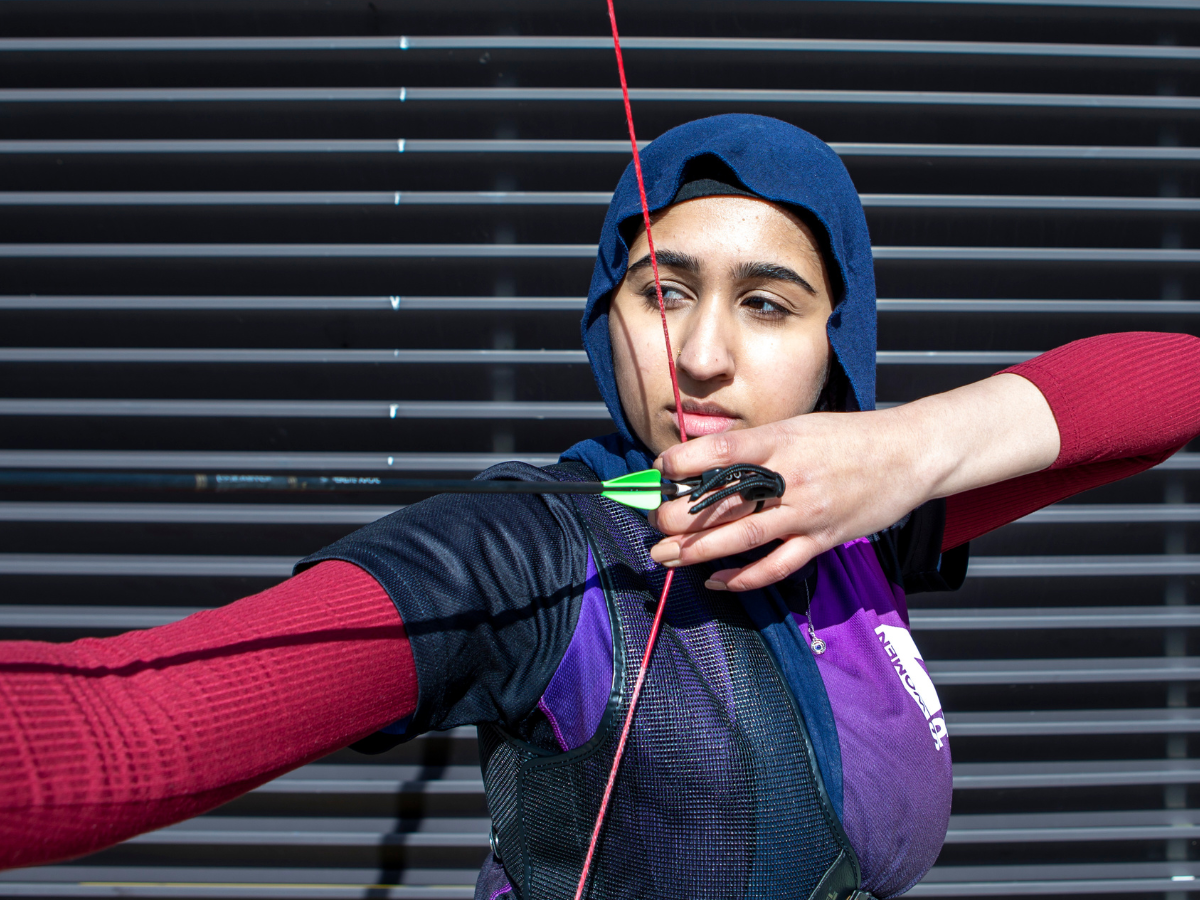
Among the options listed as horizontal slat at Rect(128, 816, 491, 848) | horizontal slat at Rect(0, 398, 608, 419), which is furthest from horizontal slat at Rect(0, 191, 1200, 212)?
horizontal slat at Rect(128, 816, 491, 848)

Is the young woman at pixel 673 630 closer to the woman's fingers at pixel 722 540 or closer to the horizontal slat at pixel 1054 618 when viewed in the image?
the woman's fingers at pixel 722 540

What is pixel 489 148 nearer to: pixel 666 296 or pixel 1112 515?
pixel 666 296

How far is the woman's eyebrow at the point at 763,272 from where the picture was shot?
0.88 m

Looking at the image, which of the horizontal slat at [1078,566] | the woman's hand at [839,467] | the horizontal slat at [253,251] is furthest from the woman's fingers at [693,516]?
the horizontal slat at [1078,566]

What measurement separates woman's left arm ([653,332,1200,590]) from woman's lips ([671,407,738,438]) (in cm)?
13

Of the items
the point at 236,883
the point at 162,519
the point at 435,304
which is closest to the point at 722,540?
the point at 435,304

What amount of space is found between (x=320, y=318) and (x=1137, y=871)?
2898mm

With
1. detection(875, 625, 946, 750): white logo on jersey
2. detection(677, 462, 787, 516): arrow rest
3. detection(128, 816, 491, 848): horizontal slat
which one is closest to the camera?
detection(677, 462, 787, 516): arrow rest

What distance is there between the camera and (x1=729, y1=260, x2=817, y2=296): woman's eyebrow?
0.88 metres

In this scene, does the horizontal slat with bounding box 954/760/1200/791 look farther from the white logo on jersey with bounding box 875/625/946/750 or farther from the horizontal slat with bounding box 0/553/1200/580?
the white logo on jersey with bounding box 875/625/946/750

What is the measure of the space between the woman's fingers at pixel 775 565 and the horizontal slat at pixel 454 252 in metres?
1.37

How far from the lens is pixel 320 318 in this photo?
1961mm

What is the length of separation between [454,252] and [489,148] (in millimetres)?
297

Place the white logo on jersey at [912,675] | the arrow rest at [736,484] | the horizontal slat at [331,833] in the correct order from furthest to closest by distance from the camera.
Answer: the horizontal slat at [331,833] → the white logo on jersey at [912,675] → the arrow rest at [736,484]
